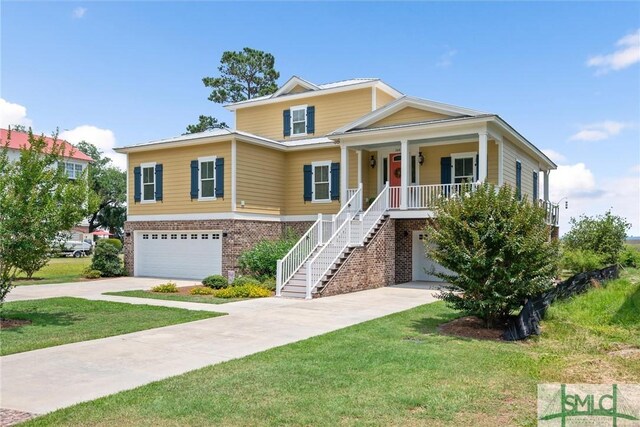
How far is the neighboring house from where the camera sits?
56.0ft

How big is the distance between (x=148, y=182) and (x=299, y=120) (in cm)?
726

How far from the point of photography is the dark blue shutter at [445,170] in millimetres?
19562

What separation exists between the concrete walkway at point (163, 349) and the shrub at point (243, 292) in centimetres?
99

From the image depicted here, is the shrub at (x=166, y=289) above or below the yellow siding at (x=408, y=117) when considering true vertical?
below

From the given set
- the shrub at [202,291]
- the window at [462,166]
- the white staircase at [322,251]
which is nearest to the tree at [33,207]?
the shrub at [202,291]

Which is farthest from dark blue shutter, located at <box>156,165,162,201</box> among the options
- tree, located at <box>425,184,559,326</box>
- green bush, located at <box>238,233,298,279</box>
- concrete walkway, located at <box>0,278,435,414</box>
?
tree, located at <box>425,184,559,326</box>

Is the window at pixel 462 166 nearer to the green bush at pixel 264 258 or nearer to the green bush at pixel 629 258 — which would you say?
the green bush at pixel 264 258

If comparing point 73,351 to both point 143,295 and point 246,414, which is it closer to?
point 246,414

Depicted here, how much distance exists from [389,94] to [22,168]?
16.5 m

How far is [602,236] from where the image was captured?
2452 cm

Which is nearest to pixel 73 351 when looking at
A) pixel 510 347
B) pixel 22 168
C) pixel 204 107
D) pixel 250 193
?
pixel 22 168

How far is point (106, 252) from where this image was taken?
71.7 feet

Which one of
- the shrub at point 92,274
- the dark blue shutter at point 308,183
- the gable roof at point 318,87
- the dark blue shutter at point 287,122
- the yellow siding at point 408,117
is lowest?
the shrub at point 92,274

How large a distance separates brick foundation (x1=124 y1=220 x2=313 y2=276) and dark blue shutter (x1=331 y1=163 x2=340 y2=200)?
1.63 meters
